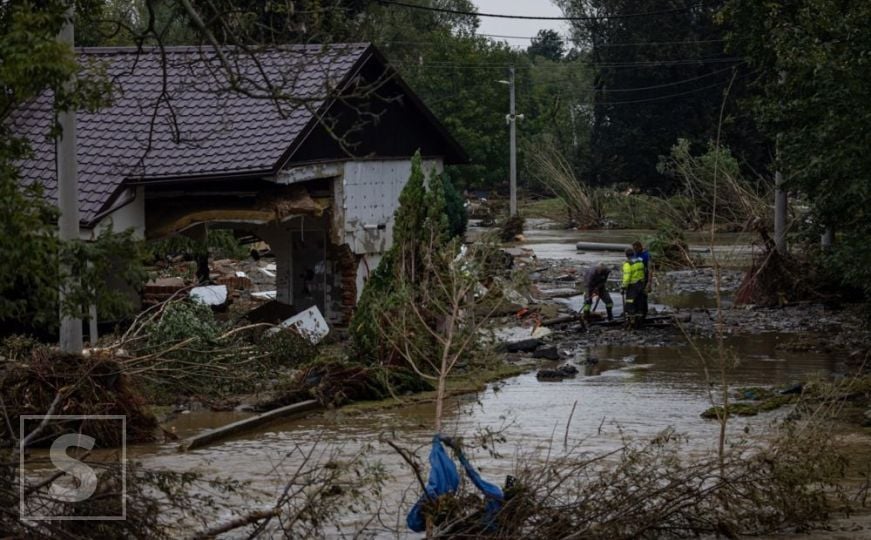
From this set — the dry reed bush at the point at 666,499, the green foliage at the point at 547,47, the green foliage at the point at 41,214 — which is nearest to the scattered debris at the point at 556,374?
the dry reed bush at the point at 666,499

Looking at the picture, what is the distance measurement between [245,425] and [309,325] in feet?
21.0

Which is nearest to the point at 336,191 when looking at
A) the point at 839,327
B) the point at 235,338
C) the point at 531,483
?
the point at 235,338

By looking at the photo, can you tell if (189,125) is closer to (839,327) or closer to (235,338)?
(235,338)

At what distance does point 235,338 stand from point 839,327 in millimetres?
11792

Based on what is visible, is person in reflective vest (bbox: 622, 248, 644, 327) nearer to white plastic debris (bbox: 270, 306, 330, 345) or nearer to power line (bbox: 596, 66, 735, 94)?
white plastic debris (bbox: 270, 306, 330, 345)

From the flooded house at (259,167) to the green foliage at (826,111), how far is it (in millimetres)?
6058

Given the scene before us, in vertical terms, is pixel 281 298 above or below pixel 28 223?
below

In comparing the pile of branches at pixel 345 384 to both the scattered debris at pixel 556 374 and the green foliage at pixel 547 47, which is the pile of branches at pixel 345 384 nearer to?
the scattered debris at pixel 556 374

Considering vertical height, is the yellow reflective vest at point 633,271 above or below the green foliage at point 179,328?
above

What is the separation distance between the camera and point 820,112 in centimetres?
2114

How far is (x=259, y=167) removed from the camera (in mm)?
22109

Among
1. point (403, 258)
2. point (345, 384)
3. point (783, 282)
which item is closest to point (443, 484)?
point (345, 384)

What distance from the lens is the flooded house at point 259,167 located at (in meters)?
21.8

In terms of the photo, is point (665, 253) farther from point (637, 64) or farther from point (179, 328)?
point (637, 64)
